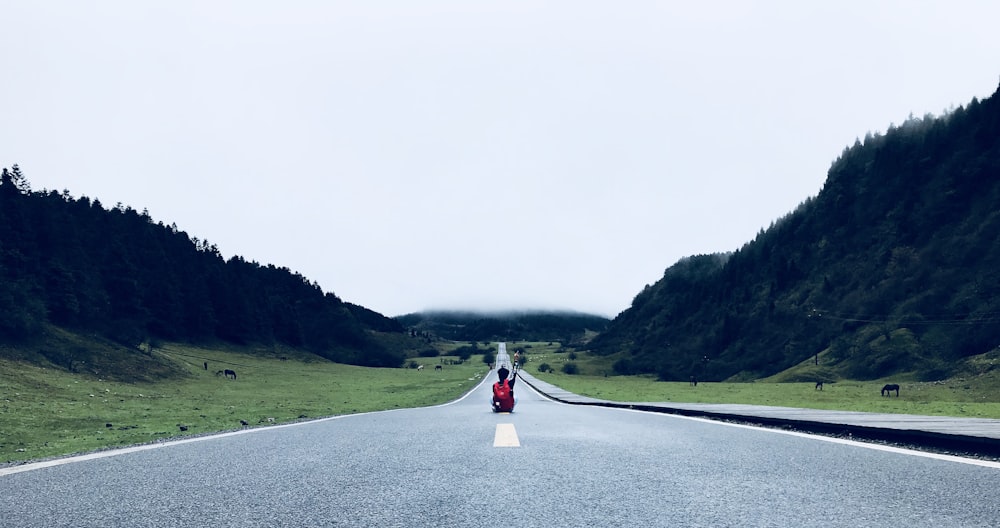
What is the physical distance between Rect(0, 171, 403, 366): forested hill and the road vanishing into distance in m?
78.4

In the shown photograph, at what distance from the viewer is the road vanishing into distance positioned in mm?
5051

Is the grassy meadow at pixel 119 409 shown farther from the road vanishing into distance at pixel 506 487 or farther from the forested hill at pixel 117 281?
the forested hill at pixel 117 281

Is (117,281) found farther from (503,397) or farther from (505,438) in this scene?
(505,438)

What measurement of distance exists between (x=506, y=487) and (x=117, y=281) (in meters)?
139

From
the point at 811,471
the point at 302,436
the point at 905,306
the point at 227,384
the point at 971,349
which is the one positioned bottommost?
the point at 227,384

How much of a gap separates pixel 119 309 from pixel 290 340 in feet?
215

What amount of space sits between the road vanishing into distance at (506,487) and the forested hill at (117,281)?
78.4m

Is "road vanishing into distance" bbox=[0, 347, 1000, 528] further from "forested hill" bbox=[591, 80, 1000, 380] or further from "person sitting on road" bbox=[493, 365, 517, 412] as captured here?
"forested hill" bbox=[591, 80, 1000, 380]

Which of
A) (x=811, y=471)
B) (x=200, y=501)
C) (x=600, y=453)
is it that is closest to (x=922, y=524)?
(x=811, y=471)

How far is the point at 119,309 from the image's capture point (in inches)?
4798

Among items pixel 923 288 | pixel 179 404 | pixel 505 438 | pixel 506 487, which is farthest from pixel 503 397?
pixel 923 288

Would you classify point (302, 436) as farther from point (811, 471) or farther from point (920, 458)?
point (920, 458)

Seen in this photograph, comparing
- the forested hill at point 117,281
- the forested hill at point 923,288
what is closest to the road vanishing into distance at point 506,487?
the forested hill at point 117,281

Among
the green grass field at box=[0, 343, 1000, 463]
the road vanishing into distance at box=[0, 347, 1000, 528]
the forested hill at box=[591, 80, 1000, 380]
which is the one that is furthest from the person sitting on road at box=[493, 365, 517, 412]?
the forested hill at box=[591, 80, 1000, 380]
